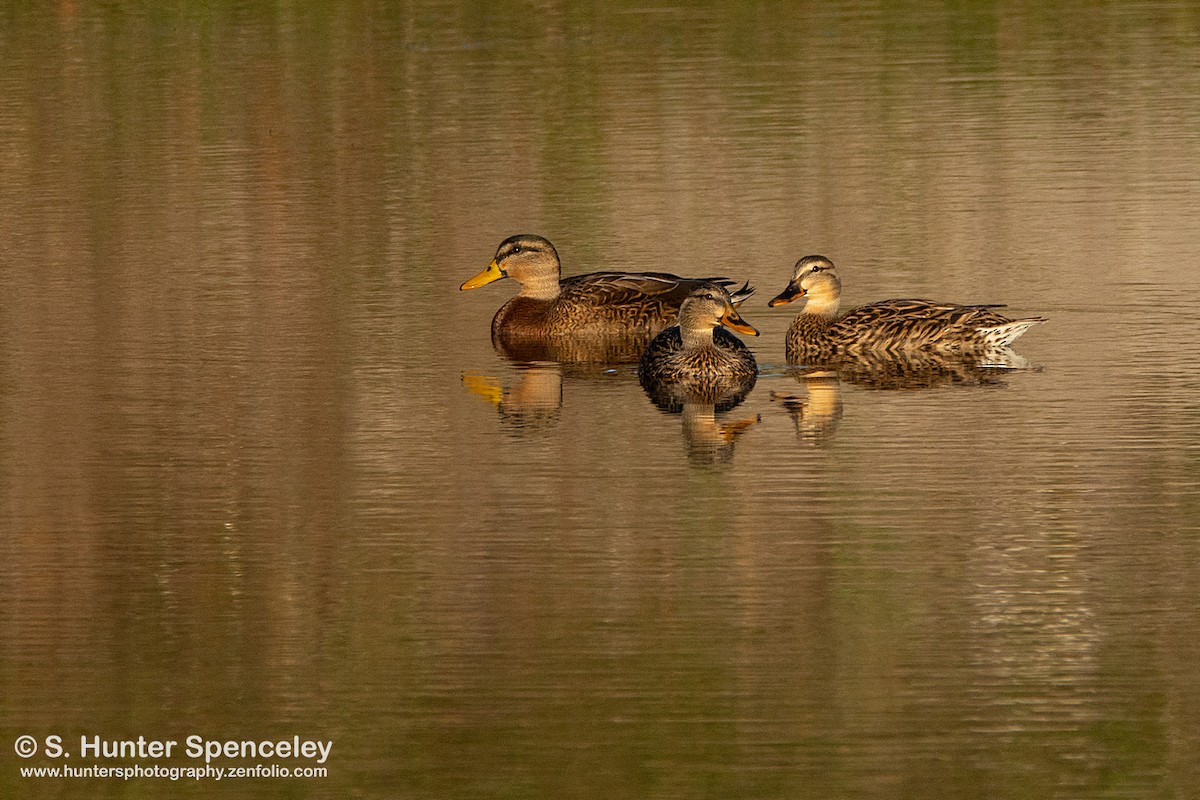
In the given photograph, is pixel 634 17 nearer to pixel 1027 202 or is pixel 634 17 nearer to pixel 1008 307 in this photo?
pixel 1027 202

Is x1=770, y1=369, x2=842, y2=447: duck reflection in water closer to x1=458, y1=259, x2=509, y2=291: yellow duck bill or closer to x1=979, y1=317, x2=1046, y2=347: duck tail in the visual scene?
x1=979, y1=317, x2=1046, y2=347: duck tail

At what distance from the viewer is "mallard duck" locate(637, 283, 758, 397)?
52.2ft

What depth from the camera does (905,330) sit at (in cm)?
1684

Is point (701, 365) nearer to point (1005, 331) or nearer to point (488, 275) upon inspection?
point (1005, 331)

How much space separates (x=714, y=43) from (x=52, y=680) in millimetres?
30770

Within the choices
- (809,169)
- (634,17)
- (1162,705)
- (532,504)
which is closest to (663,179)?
(809,169)

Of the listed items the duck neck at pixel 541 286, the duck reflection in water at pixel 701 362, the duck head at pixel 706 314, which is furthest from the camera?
the duck neck at pixel 541 286

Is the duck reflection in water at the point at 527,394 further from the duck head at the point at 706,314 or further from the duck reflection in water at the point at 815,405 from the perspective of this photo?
the duck reflection in water at the point at 815,405

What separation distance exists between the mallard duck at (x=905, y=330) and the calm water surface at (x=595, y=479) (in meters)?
0.29

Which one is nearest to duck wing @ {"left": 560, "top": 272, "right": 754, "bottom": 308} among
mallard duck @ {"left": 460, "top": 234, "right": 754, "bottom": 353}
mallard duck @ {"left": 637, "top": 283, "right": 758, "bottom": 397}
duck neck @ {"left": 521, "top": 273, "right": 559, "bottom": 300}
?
mallard duck @ {"left": 460, "top": 234, "right": 754, "bottom": 353}

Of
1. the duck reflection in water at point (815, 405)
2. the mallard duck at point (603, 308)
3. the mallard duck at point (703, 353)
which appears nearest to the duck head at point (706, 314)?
the mallard duck at point (703, 353)

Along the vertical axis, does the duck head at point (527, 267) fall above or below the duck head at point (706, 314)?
above

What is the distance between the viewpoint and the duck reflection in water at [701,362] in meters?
15.5

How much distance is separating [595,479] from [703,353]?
10.7 ft
